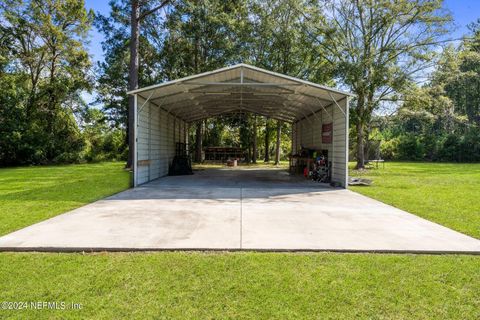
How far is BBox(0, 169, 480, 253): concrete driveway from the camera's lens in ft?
12.5

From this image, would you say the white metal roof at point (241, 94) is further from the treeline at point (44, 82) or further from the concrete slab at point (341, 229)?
the treeline at point (44, 82)

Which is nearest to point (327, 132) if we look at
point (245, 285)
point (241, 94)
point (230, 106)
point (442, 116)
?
point (241, 94)

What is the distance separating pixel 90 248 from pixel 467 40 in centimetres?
1788

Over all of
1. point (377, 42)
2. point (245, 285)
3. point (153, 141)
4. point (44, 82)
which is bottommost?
point (245, 285)

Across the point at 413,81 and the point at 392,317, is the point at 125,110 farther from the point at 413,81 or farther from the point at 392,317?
the point at 392,317

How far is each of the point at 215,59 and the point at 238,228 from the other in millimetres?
17706

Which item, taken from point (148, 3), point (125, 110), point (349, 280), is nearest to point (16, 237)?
point (349, 280)

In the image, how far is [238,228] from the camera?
15.1 feet

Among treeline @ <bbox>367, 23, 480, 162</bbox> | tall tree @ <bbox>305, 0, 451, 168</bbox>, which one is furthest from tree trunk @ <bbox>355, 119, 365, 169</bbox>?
treeline @ <bbox>367, 23, 480, 162</bbox>

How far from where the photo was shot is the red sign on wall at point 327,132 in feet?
39.1

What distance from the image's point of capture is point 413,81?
16.0 meters

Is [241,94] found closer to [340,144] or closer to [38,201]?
[340,144]

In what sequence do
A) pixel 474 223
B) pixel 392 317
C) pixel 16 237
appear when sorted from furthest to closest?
pixel 474 223 < pixel 16 237 < pixel 392 317

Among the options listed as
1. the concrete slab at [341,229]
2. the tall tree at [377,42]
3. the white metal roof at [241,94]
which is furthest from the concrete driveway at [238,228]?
the tall tree at [377,42]
